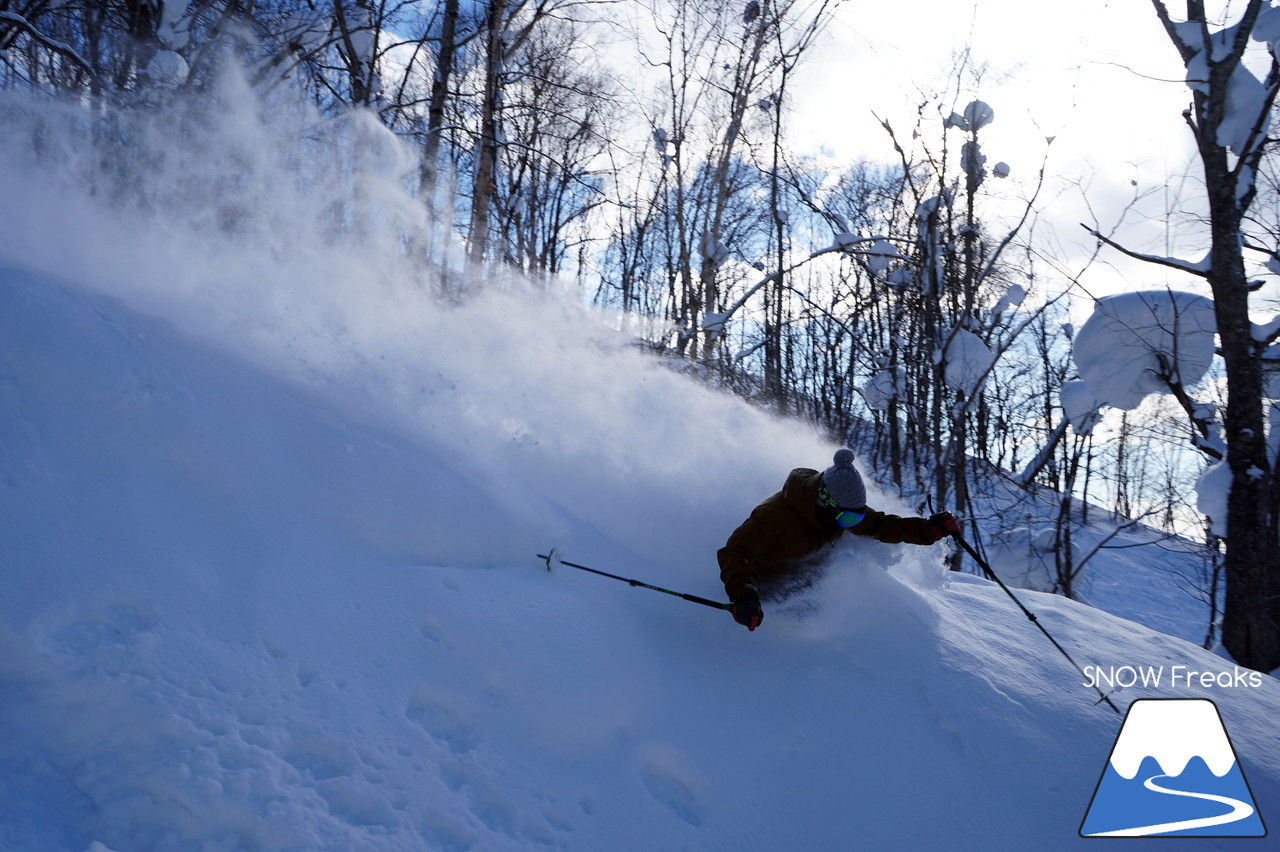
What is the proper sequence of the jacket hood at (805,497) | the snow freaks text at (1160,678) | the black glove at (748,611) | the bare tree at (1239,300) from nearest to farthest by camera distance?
the black glove at (748,611) → the snow freaks text at (1160,678) → the jacket hood at (805,497) → the bare tree at (1239,300)

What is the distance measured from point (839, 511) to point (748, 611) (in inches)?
32.1

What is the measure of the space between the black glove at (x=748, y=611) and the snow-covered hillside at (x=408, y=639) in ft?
0.82

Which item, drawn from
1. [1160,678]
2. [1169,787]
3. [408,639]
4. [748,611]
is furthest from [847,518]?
[408,639]

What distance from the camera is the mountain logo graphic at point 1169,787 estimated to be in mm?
2748

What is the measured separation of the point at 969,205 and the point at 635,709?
1117 centimetres

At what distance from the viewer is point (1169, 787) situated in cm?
295

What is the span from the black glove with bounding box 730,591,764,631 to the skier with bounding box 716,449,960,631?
15 cm

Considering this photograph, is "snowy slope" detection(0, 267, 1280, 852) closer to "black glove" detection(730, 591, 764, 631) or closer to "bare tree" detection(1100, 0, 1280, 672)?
"black glove" detection(730, 591, 764, 631)

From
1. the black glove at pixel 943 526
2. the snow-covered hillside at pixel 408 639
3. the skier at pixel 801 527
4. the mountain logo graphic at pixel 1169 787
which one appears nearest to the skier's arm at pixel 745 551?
the skier at pixel 801 527

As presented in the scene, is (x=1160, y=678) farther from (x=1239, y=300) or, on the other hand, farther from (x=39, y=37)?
(x=39, y=37)

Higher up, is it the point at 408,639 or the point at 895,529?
the point at 895,529

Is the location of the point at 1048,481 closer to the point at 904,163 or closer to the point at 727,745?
the point at 904,163

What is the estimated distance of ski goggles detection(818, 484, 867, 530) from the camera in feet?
11.9

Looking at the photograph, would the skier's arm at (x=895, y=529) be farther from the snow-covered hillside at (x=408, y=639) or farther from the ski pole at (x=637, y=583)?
the ski pole at (x=637, y=583)
